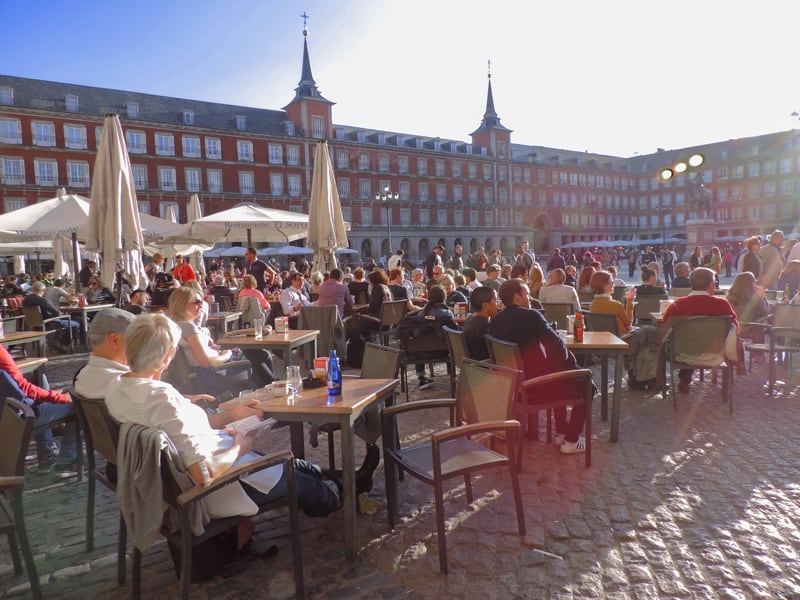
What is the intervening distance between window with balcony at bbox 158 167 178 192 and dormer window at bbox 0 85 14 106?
9.06 m

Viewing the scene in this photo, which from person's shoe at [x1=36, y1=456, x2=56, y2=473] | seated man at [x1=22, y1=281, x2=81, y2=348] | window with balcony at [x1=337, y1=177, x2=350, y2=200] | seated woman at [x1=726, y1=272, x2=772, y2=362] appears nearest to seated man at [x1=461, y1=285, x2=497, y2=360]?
person's shoe at [x1=36, y1=456, x2=56, y2=473]

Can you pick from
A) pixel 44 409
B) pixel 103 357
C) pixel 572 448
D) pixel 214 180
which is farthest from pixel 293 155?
pixel 103 357

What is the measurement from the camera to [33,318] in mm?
8016

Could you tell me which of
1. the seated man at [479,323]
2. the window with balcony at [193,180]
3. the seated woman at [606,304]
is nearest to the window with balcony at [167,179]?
the window with balcony at [193,180]

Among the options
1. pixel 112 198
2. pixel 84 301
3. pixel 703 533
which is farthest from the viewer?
pixel 84 301

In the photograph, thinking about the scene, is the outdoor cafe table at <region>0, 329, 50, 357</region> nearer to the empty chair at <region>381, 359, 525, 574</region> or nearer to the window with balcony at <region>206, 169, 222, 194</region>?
the empty chair at <region>381, 359, 525, 574</region>

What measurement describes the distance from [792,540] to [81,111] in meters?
42.7

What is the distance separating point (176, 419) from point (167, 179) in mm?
39844

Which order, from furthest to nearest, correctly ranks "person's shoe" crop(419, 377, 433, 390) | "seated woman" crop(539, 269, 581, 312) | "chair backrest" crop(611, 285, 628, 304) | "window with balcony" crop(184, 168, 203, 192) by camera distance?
"window with balcony" crop(184, 168, 203, 192)
"chair backrest" crop(611, 285, 628, 304)
"seated woman" crop(539, 269, 581, 312)
"person's shoe" crop(419, 377, 433, 390)

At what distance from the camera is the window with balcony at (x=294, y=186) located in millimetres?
43344

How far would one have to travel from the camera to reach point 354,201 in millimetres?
46438

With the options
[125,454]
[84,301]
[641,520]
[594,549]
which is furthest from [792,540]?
[84,301]

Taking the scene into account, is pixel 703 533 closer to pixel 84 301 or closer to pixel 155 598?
pixel 155 598

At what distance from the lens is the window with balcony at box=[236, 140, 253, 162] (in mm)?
41219
